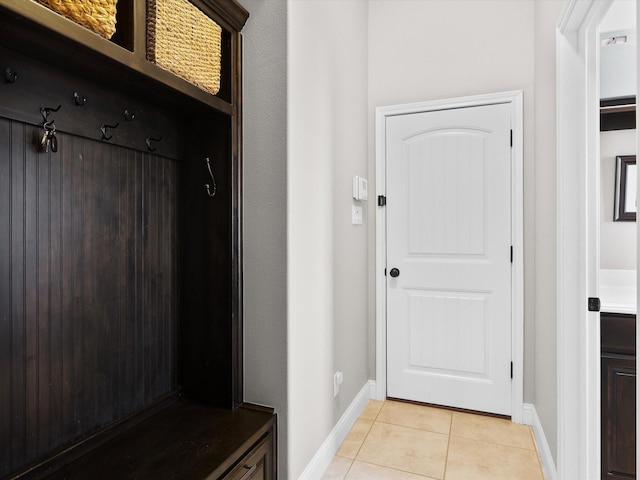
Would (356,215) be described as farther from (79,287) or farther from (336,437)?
(79,287)

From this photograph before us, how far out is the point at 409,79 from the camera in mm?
2682

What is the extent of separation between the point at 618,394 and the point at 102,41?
225 centimetres

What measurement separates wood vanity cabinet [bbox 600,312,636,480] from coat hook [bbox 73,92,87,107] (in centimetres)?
213

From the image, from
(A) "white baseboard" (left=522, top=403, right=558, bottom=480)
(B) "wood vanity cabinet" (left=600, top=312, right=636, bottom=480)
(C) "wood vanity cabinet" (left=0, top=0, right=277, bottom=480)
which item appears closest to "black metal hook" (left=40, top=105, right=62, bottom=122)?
(C) "wood vanity cabinet" (left=0, top=0, right=277, bottom=480)

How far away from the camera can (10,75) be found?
3.12ft

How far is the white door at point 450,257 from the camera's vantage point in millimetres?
2473

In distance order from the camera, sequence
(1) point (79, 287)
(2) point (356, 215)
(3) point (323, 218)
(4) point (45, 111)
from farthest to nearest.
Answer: (2) point (356, 215), (3) point (323, 218), (1) point (79, 287), (4) point (45, 111)

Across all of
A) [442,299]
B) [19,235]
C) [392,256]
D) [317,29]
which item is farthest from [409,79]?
[19,235]

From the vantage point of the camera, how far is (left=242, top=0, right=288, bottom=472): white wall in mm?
1539

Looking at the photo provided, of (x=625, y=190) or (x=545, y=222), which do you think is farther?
(x=625, y=190)

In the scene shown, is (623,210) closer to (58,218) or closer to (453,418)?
(453,418)

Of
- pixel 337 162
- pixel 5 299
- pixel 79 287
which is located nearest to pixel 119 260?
pixel 79 287

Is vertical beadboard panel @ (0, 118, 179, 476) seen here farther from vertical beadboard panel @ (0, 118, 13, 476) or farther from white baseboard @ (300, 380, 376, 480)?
white baseboard @ (300, 380, 376, 480)

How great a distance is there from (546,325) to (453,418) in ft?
2.91
